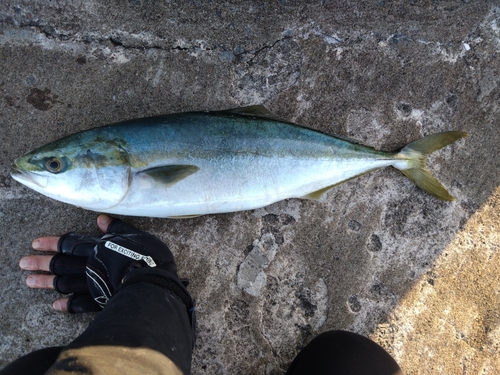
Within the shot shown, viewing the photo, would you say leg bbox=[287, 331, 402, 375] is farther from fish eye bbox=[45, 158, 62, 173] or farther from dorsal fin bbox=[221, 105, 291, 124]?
fish eye bbox=[45, 158, 62, 173]

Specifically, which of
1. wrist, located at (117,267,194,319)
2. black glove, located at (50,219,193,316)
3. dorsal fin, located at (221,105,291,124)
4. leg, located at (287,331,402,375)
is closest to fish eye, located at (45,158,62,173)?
black glove, located at (50,219,193,316)

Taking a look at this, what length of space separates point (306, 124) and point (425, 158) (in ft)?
3.08

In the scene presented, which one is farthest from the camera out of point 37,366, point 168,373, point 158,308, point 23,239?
point 23,239

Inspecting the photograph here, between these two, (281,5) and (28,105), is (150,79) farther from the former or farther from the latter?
(281,5)

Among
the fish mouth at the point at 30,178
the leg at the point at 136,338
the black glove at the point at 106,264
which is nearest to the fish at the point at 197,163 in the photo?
the fish mouth at the point at 30,178

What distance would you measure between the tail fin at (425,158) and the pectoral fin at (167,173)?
1597 mm

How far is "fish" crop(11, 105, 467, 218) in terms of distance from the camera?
7.14 ft

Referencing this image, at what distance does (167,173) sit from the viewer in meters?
2.22

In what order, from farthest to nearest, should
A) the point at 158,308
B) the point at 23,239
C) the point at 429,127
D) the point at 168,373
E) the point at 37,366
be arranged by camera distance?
the point at 429,127, the point at 23,239, the point at 37,366, the point at 158,308, the point at 168,373

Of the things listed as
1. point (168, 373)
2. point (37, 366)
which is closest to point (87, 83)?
point (37, 366)

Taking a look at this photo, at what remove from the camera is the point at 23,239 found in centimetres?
259

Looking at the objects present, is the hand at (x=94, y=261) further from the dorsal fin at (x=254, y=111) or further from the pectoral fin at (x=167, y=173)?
the dorsal fin at (x=254, y=111)

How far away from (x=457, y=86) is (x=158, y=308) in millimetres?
2771

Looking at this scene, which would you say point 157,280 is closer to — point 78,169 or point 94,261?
point 94,261
